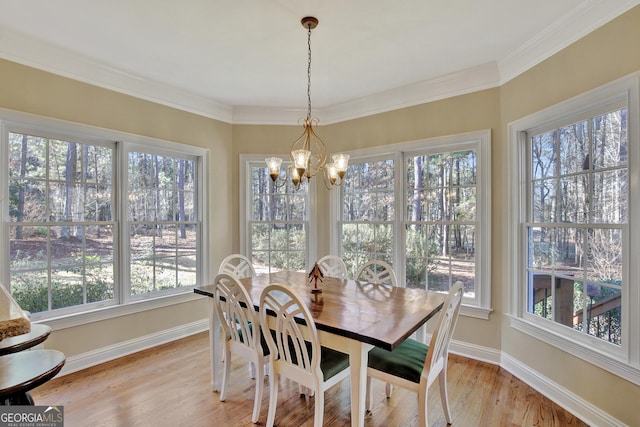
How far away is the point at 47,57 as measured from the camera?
2658 mm

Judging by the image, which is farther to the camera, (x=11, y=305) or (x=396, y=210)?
(x=396, y=210)

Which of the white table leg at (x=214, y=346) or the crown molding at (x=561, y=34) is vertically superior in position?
the crown molding at (x=561, y=34)

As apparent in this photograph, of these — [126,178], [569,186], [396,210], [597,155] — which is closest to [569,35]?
→ [597,155]

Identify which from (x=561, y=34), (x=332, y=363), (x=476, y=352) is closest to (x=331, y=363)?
(x=332, y=363)

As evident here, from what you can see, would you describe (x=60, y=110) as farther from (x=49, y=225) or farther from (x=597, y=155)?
(x=597, y=155)

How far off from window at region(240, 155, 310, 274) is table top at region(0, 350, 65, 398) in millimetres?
2820

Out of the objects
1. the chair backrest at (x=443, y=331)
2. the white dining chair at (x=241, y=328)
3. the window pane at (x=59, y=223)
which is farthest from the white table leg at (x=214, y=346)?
the chair backrest at (x=443, y=331)

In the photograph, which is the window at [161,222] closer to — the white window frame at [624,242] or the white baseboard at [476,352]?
the white baseboard at [476,352]

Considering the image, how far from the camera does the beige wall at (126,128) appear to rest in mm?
2615

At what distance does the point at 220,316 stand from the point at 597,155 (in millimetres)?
2887

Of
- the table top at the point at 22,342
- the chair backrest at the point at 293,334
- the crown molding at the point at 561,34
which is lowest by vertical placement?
the chair backrest at the point at 293,334

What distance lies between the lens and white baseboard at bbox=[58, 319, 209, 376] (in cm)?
283

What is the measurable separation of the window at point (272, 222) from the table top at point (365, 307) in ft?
3.89

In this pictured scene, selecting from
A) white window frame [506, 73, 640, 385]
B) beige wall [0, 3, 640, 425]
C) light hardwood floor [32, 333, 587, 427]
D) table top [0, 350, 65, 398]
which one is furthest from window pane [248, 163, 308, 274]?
table top [0, 350, 65, 398]
